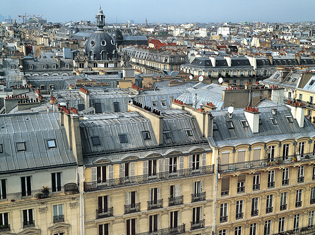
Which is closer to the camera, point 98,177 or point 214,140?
point 98,177

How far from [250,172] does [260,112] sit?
4606 mm

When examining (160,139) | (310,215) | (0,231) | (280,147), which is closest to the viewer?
(0,231)

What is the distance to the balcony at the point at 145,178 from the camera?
24203 millimetres

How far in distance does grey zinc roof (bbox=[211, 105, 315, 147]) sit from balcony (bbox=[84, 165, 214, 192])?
6.65 ft

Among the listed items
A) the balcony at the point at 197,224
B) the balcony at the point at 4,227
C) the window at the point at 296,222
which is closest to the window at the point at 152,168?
the balcony at the point at 197,224

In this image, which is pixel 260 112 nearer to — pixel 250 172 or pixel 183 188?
pixel 250 172

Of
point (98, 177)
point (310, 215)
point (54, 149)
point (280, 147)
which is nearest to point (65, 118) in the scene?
point (54, 149)

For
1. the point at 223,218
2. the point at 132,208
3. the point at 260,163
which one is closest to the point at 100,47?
the point at 260,163

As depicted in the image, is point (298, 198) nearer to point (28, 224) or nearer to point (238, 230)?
point (238, 230)

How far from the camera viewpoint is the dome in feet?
278

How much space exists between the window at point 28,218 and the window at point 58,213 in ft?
3.74

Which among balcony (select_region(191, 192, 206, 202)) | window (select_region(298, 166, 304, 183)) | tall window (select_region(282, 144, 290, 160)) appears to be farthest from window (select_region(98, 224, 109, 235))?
window (select_region(298, 166, 304, 183))

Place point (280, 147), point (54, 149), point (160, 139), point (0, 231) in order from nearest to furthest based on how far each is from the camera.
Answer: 1. point (0, 231)
2. point (54, 149)
3. point (160, 139)
4. point (280, 147)

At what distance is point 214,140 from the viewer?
2791cm
